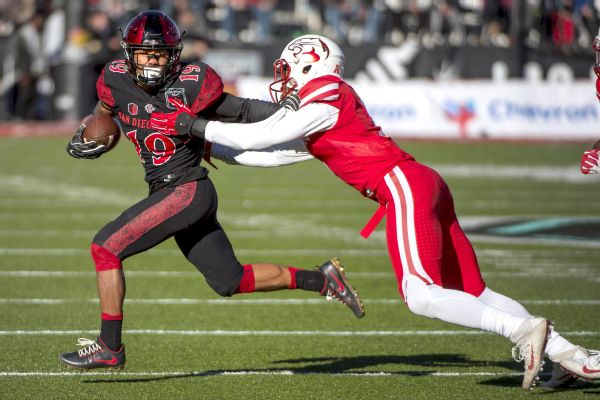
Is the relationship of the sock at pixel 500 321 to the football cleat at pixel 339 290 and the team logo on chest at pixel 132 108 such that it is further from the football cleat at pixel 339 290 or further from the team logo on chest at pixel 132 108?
the team logo on chest at pixel 132 108

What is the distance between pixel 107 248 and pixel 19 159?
11.9 meters

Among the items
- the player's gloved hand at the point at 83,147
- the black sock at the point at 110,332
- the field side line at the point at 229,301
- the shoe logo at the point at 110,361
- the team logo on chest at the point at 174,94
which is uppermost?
the team logo on chest at the point at 174,94

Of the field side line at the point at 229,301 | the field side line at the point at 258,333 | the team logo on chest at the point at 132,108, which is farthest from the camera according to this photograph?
the field side line at the point at 229,301

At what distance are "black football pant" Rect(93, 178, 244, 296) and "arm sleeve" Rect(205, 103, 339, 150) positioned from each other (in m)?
0.53

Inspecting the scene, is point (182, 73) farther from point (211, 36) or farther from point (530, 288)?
point (211, 36)

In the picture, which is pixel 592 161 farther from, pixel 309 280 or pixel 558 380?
pixel 309 280

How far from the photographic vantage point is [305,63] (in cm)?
516

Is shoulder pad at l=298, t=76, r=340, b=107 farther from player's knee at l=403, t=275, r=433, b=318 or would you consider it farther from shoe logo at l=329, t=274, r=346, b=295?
shoe logo at l=329, t=274, r=346, b=295

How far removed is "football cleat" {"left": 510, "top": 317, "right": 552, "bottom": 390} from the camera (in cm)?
474

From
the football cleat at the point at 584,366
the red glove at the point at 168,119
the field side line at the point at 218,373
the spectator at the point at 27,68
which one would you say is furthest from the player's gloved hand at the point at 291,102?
the spectator at the point at 27,68

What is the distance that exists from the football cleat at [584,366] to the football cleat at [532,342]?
0.46ft

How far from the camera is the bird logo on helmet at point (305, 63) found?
16.9ft

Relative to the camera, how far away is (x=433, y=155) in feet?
57.5

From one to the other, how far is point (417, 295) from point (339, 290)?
111cm
